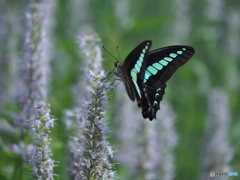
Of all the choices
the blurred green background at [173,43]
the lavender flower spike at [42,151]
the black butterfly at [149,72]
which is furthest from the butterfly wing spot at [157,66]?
the lavender flower spike at [42,151]

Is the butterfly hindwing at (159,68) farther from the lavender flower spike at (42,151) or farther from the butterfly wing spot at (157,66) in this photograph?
the lavender flower spike at (42,151)

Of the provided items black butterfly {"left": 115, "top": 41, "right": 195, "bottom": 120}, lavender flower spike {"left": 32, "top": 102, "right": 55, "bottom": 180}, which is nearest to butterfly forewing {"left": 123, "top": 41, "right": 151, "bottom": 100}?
black butterfly {"left": 115, "top": 41, "right": 195, "bottom": 120}

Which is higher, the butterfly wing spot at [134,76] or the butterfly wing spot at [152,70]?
the butterfly wing spot at [152,70]

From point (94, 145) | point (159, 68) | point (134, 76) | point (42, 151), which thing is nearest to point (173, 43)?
point (159, 68)

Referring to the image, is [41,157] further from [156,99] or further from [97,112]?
[156,99]

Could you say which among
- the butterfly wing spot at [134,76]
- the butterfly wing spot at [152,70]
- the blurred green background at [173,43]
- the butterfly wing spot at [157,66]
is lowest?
the butterfly wing spot at [134,76]
